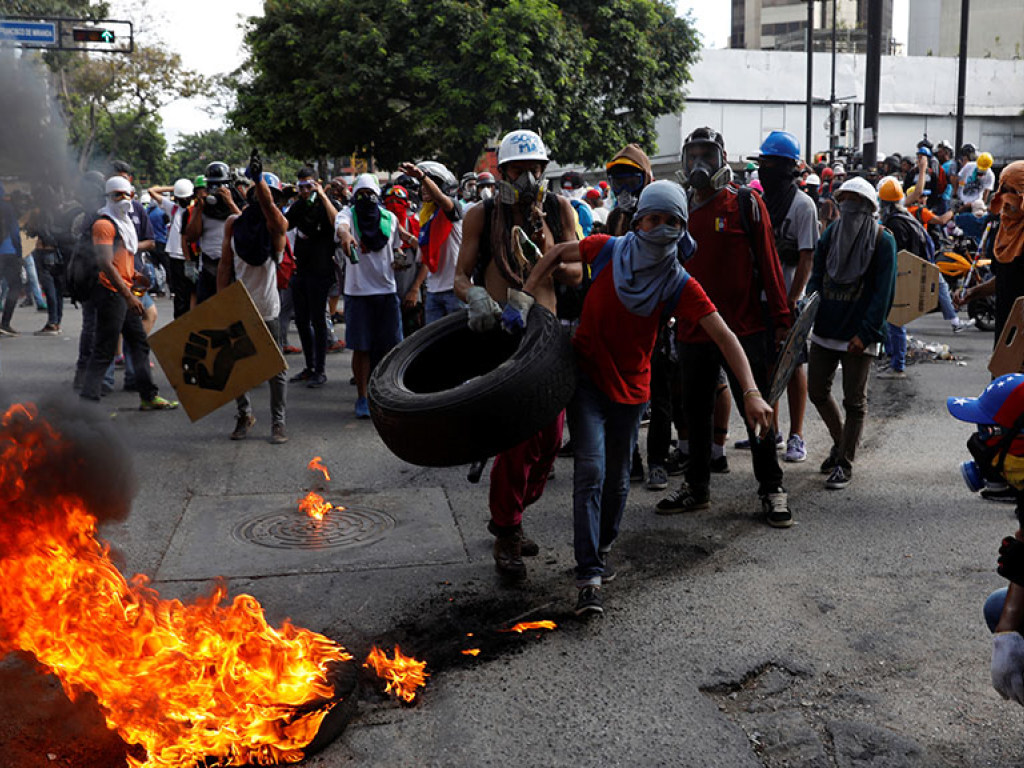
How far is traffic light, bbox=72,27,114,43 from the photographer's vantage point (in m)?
19.2

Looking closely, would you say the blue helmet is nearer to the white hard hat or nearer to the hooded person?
the white hard hat

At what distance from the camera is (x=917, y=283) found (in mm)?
9789

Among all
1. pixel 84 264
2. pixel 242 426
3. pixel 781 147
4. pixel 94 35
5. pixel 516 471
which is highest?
pixel 94 35

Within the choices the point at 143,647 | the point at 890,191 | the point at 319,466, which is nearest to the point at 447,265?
the point at 319,466

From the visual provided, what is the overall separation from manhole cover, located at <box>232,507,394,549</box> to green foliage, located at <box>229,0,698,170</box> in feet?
69.4

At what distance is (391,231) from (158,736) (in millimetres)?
6611

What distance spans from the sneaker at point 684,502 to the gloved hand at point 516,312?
6.75 ft

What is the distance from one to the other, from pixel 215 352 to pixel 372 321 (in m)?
2.40

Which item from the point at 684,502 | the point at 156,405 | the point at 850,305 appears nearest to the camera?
the point at 684,502

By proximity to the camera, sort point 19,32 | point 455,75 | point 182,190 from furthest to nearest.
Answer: point 455,75 → point 182,190 → point 19,32

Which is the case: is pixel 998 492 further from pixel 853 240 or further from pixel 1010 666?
pixel 853 240

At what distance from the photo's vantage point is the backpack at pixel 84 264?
8.84 metres

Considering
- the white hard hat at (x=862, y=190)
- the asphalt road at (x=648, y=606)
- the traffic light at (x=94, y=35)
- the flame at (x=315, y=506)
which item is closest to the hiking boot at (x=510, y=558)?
the asphalt road at (x=648, y=606)

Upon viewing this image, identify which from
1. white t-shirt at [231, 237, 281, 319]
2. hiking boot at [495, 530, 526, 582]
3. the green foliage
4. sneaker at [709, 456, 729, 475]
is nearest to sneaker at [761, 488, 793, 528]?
sneaker at [709, 456, 729, 475]
